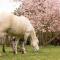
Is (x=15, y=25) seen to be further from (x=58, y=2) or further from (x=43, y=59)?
(x=58, y=2)

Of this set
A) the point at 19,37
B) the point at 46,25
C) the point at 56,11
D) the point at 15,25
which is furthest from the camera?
the point at 56,11

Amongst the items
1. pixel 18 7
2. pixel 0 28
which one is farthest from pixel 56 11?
pixel 0 28

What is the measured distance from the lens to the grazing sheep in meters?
10.6

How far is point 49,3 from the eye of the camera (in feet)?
87.9

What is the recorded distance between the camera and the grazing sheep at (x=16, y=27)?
10611 millimetres

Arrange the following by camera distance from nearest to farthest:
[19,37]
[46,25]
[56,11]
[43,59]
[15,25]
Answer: [43,59], [15,25], [19,37], [46,25], [56,11]

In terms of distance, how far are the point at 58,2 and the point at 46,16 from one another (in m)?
2.57

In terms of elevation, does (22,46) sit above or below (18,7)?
below

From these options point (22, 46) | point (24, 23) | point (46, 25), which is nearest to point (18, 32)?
point (24, 23)

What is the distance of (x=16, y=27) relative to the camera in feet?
40.9

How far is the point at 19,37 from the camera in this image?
13539 mm

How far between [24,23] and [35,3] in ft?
44.3

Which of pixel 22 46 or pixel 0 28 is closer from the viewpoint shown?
pixel 0 28

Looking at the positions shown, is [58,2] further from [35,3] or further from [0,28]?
[0,28]
